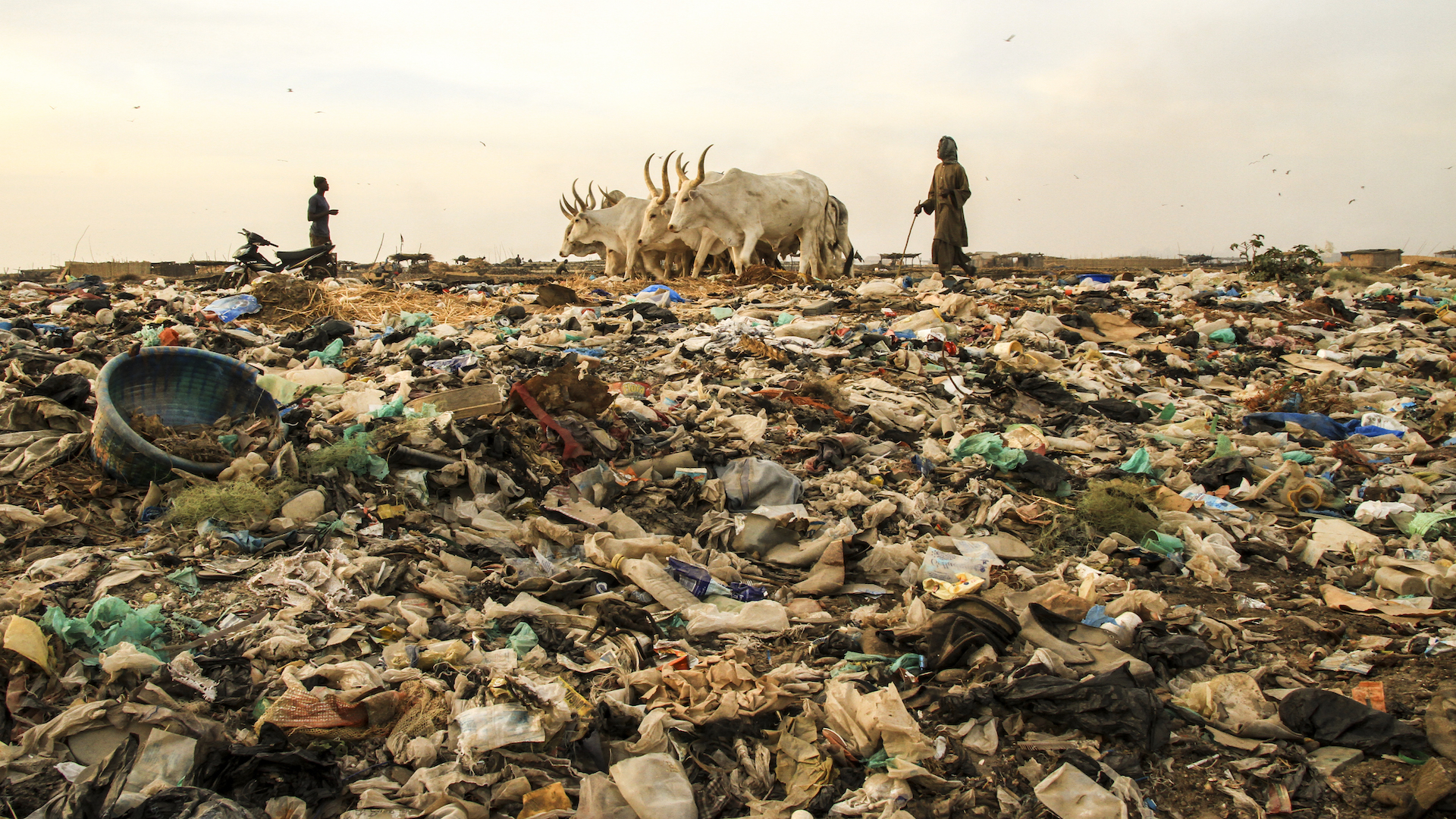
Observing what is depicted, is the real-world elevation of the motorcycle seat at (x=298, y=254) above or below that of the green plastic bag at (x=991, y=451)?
above

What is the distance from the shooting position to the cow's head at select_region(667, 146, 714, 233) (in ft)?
46.7

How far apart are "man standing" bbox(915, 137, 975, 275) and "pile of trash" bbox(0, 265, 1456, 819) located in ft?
18.8

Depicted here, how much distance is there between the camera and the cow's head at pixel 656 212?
15259 millimetres

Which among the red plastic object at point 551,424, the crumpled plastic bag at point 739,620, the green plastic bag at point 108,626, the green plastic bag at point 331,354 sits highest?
the green plastic bag at point 331,354

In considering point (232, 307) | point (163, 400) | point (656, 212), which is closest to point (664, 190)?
point (656, 212)

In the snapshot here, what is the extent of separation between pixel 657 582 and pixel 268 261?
30.9 feet

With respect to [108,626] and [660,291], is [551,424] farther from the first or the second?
[660,291]

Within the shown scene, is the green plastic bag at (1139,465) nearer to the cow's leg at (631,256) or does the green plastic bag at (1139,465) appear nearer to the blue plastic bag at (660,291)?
the blue plastic bag at (660,291)

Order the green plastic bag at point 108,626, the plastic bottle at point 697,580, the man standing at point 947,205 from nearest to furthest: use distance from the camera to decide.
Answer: the green plastic bag at point 108,626 < the plastic bottle at point 697,580 < the man standing at point 947,205

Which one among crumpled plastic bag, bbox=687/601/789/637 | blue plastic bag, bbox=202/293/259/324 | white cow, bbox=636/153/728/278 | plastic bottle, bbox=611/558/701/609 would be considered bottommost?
crumpled plastic bag, bbox=687/601/789/637

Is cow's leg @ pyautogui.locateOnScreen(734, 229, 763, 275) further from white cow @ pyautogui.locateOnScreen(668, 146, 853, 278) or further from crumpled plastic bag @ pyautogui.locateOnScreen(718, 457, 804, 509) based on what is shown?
crumpled plastic bag @ pyautogui.locateOnScreen(718, 457, 804, 509)

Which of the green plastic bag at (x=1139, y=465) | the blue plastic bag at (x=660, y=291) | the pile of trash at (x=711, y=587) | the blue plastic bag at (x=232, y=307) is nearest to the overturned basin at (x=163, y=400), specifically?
the pile of trash at (x=711, y=587)

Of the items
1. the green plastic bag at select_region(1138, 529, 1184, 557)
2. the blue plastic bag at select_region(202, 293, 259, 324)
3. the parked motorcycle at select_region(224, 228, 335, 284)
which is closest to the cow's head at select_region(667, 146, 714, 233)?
the parked motorcycle at select_region(224, 228, 335, 284)

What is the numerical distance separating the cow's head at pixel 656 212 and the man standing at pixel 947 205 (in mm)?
4693
